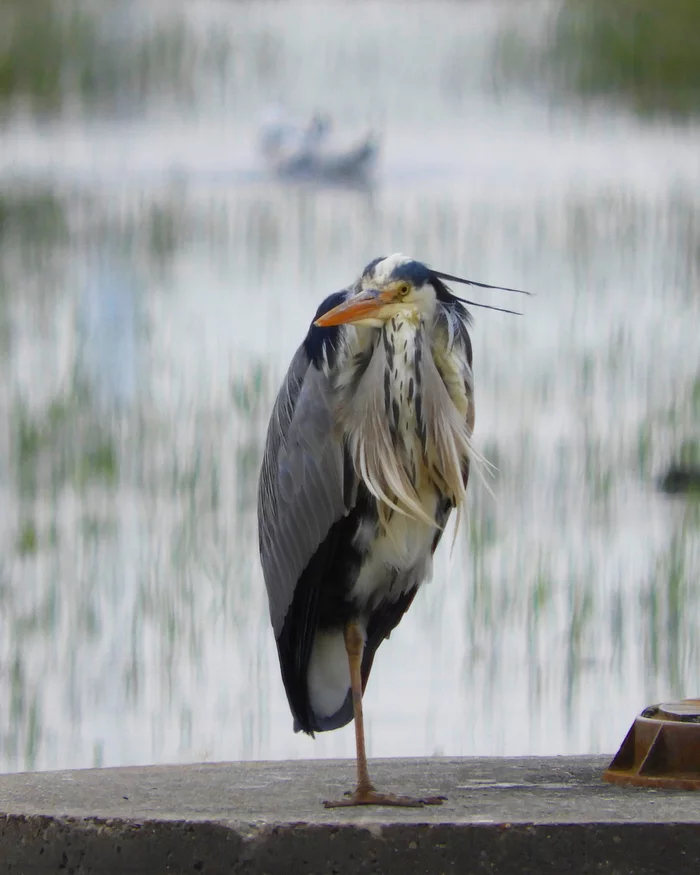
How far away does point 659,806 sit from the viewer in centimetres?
286

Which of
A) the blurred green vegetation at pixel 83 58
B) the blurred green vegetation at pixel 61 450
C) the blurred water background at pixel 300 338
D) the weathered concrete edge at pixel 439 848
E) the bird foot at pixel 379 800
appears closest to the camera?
the weathered concrete edge at pixel 439 848

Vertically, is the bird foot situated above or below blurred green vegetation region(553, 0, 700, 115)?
below

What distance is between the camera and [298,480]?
10.4 ft

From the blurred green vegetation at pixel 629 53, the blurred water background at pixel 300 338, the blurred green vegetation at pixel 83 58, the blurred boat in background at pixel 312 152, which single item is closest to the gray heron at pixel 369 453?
the blurred water background at pixel 300 338

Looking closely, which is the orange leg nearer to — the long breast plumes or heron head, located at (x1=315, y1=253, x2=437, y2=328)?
the long breast plumes

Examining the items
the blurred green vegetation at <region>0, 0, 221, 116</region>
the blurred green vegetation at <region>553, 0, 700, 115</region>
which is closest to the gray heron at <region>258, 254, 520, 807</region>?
the blurred green vegetation at <region>0, 0, 221, 116</region>

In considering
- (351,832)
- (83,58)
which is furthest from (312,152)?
(351,832)

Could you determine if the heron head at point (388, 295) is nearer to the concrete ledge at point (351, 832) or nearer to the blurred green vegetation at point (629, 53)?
the concrete ledge at point (351, 832)

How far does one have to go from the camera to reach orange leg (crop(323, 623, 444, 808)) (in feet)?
9.51

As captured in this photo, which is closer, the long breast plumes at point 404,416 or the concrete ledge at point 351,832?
the concrete ledge at point 351,832

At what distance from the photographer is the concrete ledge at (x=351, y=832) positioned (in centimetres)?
268

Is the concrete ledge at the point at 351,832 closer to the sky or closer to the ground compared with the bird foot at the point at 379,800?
closer to the ground

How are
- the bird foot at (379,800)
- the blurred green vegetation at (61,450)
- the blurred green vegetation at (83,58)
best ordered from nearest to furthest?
1. the bird foot at (379,800)
2. the blurred green vegetation at (61,450)
3. the blurred green vegetation at (83,58)

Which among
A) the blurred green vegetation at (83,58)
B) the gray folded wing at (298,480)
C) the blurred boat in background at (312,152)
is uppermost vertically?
the blurred green vegetation at (83,58)
